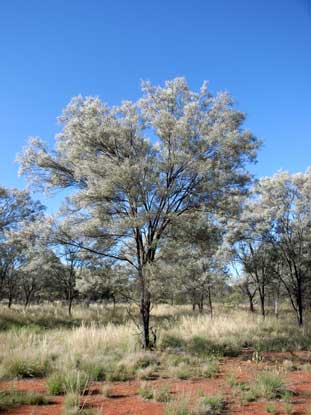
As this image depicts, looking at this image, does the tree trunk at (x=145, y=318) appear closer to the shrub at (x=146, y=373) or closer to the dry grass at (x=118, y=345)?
the dry grass at (x=118, y=345)

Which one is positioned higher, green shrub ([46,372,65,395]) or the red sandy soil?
green shrub ([46,372,65,395])

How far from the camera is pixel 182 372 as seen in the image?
316 inches

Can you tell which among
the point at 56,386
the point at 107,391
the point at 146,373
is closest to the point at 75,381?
the point at 56,386

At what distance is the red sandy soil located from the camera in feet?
18.4

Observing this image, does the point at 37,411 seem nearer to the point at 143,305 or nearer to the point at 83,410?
the point at 83,410

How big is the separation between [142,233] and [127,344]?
3.47 meters

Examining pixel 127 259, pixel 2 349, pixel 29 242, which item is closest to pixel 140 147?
pixel 127 259

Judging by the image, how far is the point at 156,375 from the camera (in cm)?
816

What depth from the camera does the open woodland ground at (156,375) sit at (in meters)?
5.77

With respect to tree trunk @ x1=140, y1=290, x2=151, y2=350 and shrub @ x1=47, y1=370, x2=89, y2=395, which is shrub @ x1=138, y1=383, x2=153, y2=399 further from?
tree trunk @ x1=140, y1=290, x2=151, y2=350

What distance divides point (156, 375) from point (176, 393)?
167 centimetres

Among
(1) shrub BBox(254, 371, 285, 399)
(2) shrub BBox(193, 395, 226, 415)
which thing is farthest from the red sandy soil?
(1) shrub BBox(254, 371, 285, 399)

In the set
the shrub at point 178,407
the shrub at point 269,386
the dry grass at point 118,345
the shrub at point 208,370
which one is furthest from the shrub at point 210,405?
the dry grass at point 118,345

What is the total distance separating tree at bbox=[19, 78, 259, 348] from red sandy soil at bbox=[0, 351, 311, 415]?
10.9 ft
